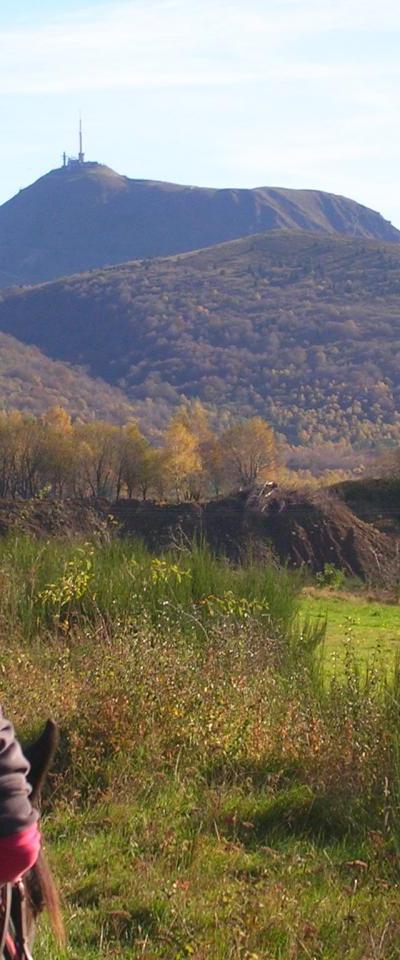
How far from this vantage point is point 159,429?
96188 millimetres

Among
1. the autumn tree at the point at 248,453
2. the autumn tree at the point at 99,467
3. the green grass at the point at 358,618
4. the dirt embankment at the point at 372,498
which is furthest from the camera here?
the autumn tree at the point at 248,453

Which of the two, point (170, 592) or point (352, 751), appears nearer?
point (352, 751)

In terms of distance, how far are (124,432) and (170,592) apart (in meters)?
25.1

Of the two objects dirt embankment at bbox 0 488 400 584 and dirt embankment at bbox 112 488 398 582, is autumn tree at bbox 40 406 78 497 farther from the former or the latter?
dirt embankment at bbox 112 488 398 582

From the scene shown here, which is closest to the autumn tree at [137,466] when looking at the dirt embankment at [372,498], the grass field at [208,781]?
the dirt embankment at [372,498]

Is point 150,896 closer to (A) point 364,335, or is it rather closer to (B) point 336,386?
(B) point 336,386

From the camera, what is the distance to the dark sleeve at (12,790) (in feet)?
9.12

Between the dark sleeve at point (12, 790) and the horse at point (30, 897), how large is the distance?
17 centimetres

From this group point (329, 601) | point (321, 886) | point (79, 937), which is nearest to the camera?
point (79, 937)

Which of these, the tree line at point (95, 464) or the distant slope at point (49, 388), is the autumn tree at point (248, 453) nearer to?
the tree line at point (95, 464)

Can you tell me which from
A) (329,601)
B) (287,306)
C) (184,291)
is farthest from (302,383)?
(329,601)

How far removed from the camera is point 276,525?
2706cm

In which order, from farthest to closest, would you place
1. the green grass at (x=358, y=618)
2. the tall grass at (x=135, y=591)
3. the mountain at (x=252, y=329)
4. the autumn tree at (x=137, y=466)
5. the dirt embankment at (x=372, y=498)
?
the mountain at (x=252, y=329) < the autumn tree at (x=137, y=466) < the dirt embankment at (x=372, y=498) < the green grass at (x=358, y=618) < the tall grass at (x=135, y=591)

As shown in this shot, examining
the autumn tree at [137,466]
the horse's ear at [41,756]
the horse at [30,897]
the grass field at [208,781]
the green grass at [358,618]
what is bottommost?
the green grass at [358,618]
